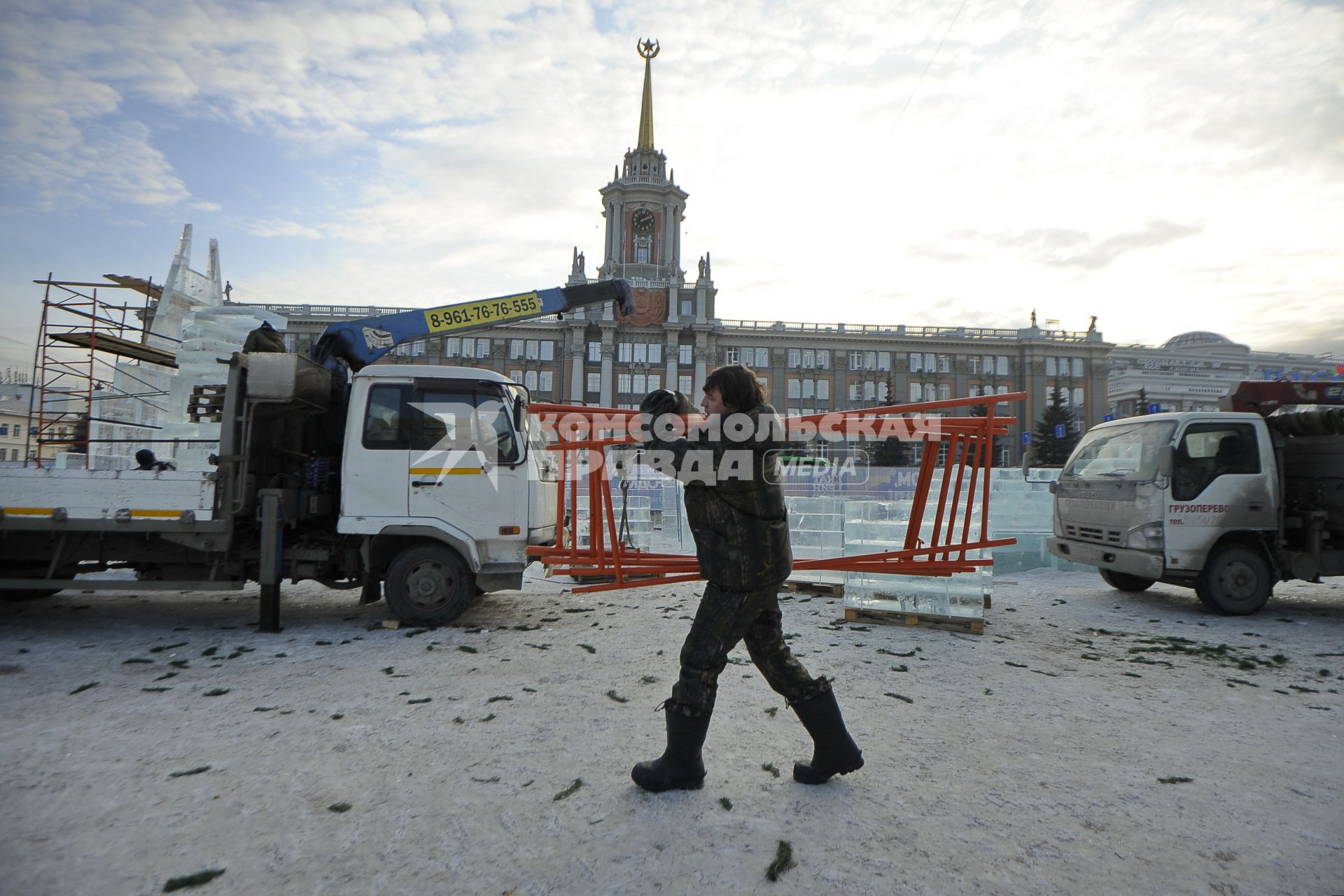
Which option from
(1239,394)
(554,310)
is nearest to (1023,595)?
(1239,394)

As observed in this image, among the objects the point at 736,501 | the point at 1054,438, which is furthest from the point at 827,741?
the point at 1054,438

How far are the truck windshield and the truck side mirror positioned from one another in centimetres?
9

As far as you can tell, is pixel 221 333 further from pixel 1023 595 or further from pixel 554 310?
pixel 1023 595

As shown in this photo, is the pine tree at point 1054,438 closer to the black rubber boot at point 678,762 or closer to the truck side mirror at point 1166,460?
the truck side mirror at point 1166,460

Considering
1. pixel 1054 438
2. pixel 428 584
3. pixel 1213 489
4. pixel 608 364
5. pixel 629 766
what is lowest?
pixel 629 766

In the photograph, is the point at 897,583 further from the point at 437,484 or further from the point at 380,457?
the point at 380,457

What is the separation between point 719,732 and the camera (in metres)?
4.32

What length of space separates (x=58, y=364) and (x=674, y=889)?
985cm

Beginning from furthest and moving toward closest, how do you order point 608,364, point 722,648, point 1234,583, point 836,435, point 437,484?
1. point 608,364
2. point 1234,583
3. point 437,484
4. point 836,435
5. point 722,648

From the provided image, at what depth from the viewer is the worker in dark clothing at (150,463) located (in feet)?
23.1

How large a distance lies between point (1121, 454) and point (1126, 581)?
2.14m

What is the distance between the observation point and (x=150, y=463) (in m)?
7.12

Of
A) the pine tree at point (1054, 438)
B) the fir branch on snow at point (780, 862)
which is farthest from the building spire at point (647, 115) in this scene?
the fir branch on snow at point (780, 862)

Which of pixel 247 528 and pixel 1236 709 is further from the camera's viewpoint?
pixel 247 528
